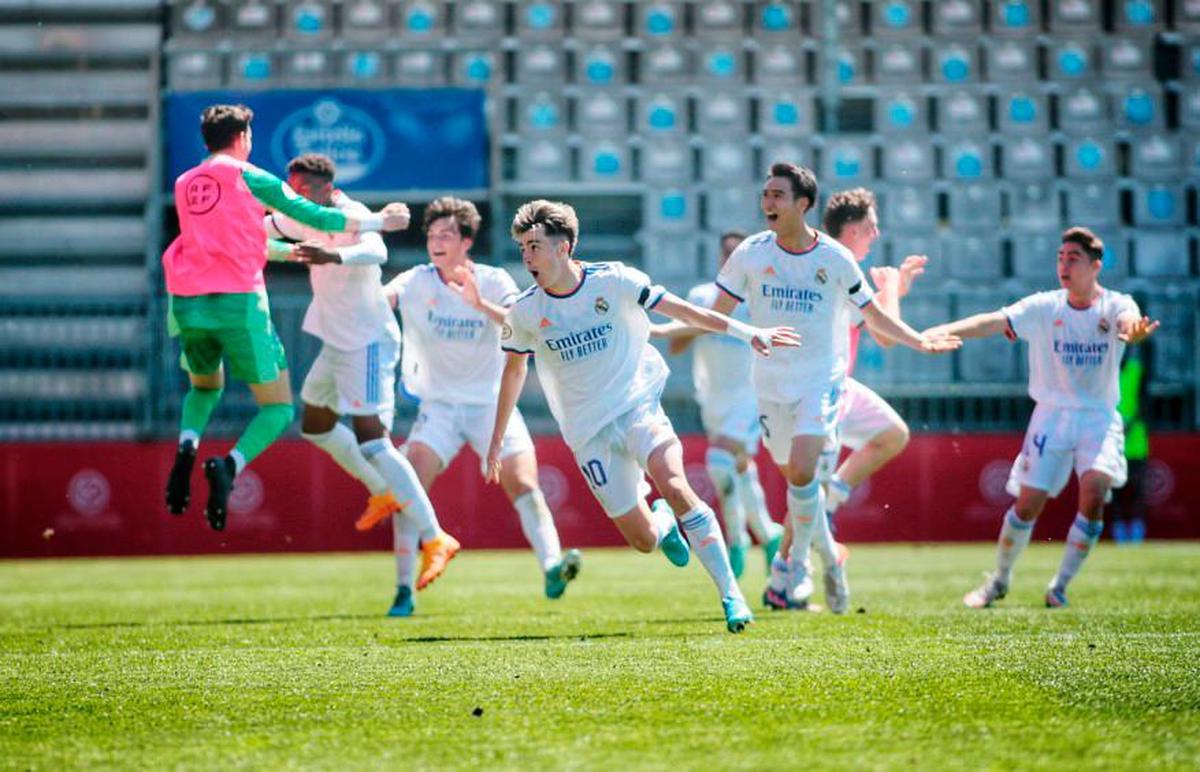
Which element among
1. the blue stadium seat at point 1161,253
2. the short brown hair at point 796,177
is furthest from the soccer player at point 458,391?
the blue stadium seat at point 1161,253

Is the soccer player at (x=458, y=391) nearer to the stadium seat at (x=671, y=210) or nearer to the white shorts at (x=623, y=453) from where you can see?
the white shorts at (x=623, y=453)

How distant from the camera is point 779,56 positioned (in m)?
19.9

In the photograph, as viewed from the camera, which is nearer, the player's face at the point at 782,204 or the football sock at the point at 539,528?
the player's face at the point at 782,204

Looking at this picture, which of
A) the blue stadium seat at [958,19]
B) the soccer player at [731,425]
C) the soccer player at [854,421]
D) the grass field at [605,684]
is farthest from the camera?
the blue stadium seat at [958,19]

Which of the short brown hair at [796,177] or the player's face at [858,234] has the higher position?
the short brown hair at [796,177]

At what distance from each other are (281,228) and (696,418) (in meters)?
8.53

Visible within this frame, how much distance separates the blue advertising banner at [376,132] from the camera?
18.0 meters

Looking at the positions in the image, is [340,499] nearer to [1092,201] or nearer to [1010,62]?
[1092,201]

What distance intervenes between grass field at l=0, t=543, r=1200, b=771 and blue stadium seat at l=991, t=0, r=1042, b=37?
11.8 meters

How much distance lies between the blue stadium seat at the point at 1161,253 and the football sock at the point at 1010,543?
1083 cm

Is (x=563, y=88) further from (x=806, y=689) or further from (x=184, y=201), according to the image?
(x=806, y=689)

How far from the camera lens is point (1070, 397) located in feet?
28.7

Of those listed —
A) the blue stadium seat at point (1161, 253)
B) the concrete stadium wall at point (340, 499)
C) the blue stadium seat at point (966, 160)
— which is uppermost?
the blue stadium seat at point (966, 160)

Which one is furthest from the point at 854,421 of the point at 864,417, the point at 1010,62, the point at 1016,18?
the point at 1016,18
